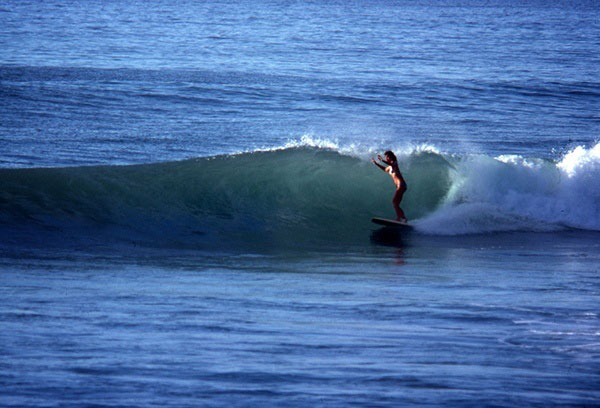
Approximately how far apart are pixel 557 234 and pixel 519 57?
36.6 m

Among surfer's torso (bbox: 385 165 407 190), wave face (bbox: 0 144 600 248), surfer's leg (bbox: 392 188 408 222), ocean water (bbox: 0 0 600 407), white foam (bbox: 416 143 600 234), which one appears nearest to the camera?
ocean water (bbox: 0 0 600 407)

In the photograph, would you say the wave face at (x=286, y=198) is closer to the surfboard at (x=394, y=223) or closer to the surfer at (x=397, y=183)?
the surfboard at (x=394, y=223)

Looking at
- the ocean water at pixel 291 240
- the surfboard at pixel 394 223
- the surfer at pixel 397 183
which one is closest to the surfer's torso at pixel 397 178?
the surfer at pixel 397 183

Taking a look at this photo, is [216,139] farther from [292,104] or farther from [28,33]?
[28,33]

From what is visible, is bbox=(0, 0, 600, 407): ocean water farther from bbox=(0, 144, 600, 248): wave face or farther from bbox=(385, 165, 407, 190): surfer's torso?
bbox=(385, 165, 407, 190): surfer's torso

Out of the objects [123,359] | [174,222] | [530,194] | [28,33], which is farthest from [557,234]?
[28,33]

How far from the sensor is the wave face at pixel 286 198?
12961 mm

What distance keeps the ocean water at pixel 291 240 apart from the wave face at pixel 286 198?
6 cm

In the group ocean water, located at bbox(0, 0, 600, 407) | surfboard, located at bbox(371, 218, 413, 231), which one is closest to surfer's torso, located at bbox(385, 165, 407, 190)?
surfboard, located at bbox(371, 218, 413, 231)

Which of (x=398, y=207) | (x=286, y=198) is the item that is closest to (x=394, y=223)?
(x=398, y=207)

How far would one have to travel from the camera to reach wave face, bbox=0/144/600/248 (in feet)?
42.5

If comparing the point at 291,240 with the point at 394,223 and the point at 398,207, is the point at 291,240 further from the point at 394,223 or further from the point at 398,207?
the point at 398,207

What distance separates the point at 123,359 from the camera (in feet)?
18.5

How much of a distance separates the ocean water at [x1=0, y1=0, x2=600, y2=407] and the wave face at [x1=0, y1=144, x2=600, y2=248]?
0.18ft
